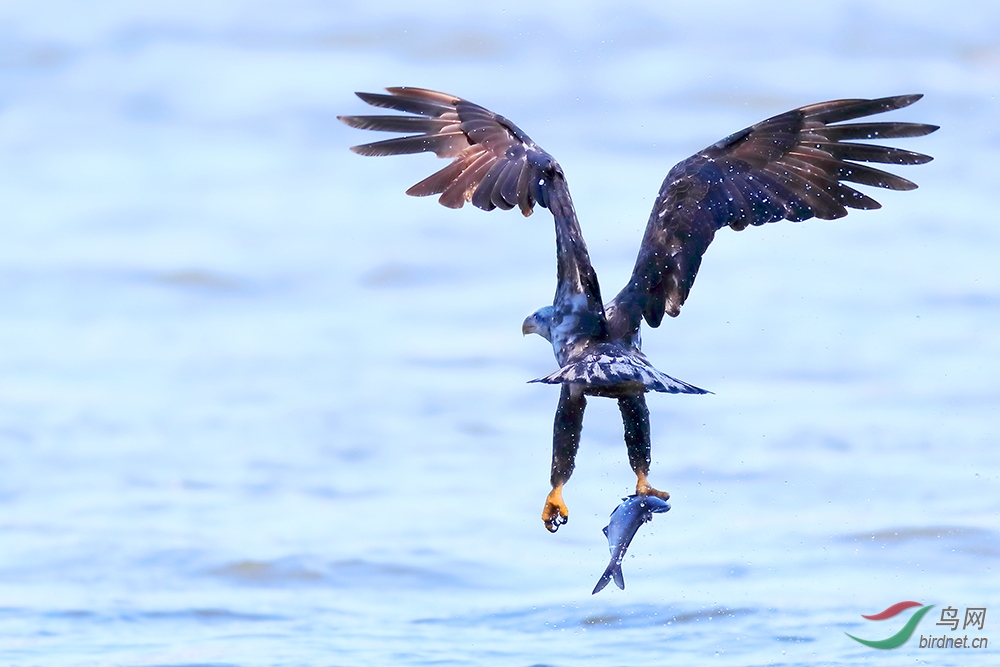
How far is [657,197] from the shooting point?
1068 cm

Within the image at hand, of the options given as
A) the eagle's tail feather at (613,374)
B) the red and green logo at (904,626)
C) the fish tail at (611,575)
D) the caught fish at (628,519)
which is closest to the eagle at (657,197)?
the eagle's tail feather at (613,374)

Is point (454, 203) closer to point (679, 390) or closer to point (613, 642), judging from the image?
point (679, 390)

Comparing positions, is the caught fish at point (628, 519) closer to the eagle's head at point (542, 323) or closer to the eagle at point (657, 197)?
the eagle at point (657, 197)

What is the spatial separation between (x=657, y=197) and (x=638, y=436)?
1.32 m

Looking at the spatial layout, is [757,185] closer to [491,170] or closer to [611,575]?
[491,170]

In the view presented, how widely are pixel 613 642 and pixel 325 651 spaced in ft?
Result: 5.62

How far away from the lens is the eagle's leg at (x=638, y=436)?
10.2 metres

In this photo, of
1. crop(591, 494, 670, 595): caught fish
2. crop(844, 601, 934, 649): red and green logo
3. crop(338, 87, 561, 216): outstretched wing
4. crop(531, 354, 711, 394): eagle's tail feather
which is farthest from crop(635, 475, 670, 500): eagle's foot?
crop(844, 601, 934, 649): red and green logo

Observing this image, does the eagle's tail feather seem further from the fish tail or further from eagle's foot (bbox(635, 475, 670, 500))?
the fish tail

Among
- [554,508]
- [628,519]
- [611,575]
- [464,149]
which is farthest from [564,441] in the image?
[464,149]

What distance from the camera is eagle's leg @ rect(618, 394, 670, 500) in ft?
33.3

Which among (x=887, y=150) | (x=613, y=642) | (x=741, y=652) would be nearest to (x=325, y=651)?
(x=613, y=642)

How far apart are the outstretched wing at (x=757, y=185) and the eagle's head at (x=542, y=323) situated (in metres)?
A: 0.32

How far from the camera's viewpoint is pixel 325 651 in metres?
12.0
